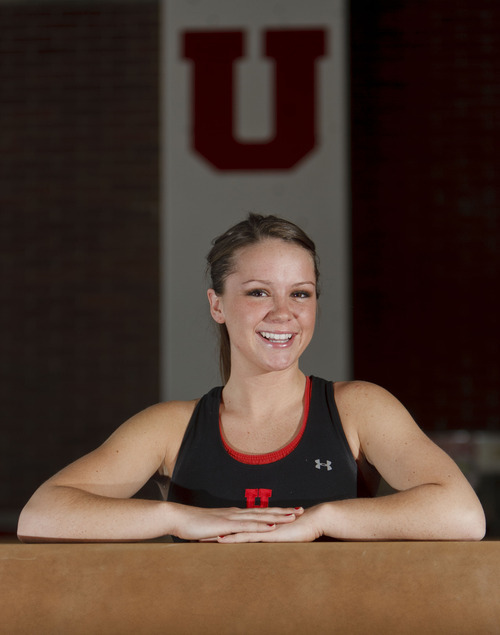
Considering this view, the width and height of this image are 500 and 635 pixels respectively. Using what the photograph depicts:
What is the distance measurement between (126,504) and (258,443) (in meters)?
0.32

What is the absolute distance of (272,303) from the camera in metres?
1.42

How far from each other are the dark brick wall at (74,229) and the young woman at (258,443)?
2.70 metres

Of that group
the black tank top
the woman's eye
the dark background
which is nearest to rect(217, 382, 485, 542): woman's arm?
the black tank top

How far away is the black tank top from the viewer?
1.37 meters

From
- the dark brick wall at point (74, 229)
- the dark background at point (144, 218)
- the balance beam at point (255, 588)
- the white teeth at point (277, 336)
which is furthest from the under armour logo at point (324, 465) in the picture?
the dark brick wall at point (74, 229)

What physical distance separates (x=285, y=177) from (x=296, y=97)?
42 centimetres

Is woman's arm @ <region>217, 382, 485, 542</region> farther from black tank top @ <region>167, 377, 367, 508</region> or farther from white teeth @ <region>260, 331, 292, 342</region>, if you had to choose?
white teeth @ <region>260, 331, 292, 342</region>

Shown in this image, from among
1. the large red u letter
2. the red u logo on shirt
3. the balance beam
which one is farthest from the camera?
the large red u letter

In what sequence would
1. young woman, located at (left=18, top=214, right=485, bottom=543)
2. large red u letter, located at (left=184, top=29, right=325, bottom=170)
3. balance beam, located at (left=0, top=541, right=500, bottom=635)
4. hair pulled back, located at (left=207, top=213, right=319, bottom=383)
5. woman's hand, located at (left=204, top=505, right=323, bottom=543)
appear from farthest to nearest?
large red u letter, located at (left=184, top=29, right=325, bottom=170) → hair pulled back, located at (left=207, top=213, right=319, bottom=383) → young woman, located at (left=18, top=214, right=485, bottom=543) → woman's hand, located at (left=204, top=505, right=323, bottom=543) → balance beam, located at (left=0, top=541, right=500, bottom=635)

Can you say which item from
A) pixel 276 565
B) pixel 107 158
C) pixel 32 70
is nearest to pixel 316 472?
pixel 276 565

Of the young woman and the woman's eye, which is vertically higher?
the woman's eye

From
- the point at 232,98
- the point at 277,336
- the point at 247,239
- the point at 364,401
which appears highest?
the point at 232,98

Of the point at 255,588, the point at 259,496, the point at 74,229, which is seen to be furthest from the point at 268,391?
the point at 74,229

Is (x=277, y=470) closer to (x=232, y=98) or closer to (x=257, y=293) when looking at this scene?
(x=257, y=293)
